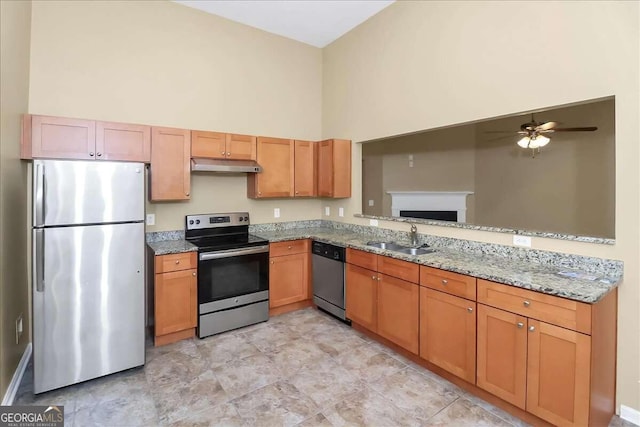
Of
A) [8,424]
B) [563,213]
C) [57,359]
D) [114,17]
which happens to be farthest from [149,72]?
[563,213]

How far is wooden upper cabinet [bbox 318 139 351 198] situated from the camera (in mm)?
4062

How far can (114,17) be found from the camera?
3.19m

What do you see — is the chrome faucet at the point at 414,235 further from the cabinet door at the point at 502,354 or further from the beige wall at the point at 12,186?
the beige wall at the point at 12,186

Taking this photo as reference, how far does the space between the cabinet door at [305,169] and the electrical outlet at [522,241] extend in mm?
2410

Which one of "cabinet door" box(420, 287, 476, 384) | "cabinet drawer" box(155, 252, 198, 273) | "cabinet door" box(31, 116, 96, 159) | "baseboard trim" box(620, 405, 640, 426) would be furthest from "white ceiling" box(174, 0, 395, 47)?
"baseboard trim" box(620, 405, 640, 426)

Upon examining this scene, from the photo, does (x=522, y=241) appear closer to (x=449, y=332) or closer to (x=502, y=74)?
(x=449, y=332)

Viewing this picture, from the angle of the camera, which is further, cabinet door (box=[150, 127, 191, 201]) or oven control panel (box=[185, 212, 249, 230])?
oven control panel (box=[185, 212, 249, 230])

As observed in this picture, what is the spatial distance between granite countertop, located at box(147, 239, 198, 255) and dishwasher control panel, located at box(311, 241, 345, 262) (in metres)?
1.36

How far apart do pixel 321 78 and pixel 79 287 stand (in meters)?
3.83

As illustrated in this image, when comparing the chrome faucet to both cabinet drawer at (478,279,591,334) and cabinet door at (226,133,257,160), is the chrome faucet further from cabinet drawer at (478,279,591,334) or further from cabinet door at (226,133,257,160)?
cabinet door at (226,133,257,160)

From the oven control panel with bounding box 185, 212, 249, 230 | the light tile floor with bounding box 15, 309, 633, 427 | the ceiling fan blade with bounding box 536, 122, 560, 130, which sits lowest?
the light tile floor with bounding box 15, 309, 633, 427

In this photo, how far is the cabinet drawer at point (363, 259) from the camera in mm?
3056

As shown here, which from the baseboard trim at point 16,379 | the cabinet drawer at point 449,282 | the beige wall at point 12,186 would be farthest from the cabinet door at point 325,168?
the baseboard trim at point 16,379

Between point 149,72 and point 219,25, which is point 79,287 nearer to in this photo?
point 149,72
